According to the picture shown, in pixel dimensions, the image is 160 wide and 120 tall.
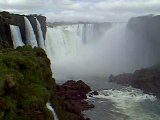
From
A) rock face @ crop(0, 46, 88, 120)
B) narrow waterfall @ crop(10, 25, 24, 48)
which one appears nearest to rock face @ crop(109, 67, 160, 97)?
narrow waterfall @ crop(10, 25, 24, 48)

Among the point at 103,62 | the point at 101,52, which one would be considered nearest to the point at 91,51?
the point at 101,52

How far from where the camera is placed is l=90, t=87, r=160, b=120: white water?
115 feet

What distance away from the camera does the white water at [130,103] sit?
35156mm

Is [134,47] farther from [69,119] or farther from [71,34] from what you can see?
[69,119]

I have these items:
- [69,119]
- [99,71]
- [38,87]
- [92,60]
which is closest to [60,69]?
[99,71]

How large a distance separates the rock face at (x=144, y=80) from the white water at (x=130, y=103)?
1599 mm

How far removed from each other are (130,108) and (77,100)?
5.65 metres

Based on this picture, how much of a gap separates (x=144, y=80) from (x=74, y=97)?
1349 cm

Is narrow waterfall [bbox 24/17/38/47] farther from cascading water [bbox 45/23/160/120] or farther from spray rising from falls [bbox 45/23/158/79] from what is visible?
spray rising from falls [bbox 45/23/158/79]

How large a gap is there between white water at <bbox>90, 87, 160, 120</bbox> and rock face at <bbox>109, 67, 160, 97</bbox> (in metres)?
1.60

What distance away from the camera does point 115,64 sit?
69.1 metres

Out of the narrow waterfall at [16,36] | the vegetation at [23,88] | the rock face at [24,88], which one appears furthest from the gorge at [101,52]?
the vegetation at [23,88]

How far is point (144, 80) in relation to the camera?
51500mm

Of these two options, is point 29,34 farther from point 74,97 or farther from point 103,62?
point 103,62
